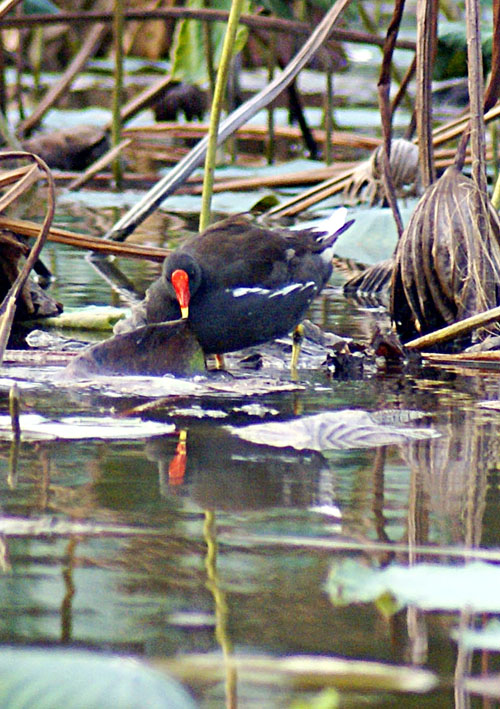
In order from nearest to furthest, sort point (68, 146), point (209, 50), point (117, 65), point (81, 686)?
point (81, 686), point (117, 65), point (209, 50), point (68, 146)

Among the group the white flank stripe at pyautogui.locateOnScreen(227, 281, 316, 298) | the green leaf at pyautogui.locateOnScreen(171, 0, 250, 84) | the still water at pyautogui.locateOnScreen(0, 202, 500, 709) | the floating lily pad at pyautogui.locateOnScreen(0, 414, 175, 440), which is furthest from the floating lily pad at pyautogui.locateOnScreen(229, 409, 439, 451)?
the green leaf at pyautogui.locateOnScreen(171, 0, 250, 84)

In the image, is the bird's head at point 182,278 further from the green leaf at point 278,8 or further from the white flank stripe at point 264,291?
the green leaf at point 278,8

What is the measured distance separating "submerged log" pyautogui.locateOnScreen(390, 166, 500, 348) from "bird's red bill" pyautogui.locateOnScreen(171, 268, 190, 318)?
682mm

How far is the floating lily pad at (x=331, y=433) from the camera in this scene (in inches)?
89.6

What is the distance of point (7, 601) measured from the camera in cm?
143

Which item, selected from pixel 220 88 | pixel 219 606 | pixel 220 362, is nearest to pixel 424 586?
pixel 219 606

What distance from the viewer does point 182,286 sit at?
3.06m

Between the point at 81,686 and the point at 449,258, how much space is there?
244 cm

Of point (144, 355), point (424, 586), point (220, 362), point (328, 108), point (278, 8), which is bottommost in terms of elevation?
point (220, 362)

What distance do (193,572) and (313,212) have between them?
4462mm

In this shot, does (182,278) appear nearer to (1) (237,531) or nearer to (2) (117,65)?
(1) (237,531)

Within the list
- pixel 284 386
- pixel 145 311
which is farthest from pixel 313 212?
pixel 284 386

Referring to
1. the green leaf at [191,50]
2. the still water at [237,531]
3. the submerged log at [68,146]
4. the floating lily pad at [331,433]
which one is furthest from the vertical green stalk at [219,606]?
the submerged log at [68,146]

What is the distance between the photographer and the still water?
134cm
